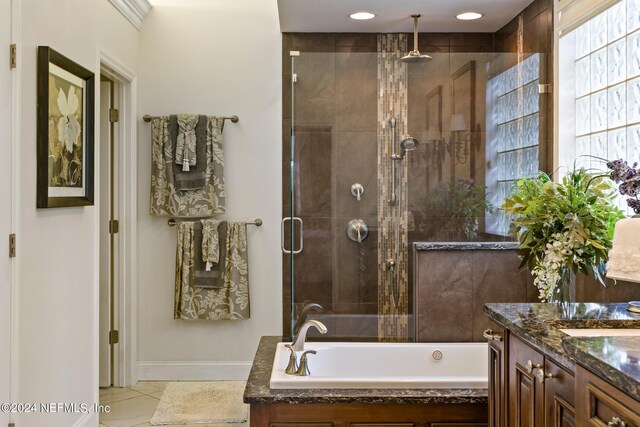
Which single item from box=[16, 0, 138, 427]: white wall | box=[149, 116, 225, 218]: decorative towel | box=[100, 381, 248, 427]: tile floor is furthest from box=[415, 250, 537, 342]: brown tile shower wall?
box=[16, 0, 138, 427]: white wall

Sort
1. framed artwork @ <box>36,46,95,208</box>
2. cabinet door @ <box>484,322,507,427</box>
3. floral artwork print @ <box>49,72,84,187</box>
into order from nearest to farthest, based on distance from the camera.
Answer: cabinet door @ <box>484,322,507,427</box> → framed artwork @ <box>36,46,95,208</box> → floral artwork print @ <box>49,72,84,187</box>

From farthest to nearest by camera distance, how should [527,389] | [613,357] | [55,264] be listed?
[55,264], [527,389], [613,357]

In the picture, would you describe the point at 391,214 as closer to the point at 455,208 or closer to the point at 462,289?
the point at 455,208

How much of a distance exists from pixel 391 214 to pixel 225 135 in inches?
58.2

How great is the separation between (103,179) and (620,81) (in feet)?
10.6

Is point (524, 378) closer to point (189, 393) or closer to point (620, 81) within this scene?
point (620, 81)

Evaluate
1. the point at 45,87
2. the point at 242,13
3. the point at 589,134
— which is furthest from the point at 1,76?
the point at 589,134

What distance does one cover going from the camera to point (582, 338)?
159cm

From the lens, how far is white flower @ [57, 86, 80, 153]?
309 centimetres

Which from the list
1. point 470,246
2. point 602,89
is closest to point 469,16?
point 602,89

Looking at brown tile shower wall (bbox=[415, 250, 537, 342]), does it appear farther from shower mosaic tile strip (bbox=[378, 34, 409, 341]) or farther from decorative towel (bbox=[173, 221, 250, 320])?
decorative towel (bbox=[173, 221, 250, 320])

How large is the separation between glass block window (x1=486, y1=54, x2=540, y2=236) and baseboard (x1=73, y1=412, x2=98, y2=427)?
2.44m

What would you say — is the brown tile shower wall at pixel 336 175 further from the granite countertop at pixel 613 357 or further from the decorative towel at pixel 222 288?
the granite countertop at pixel 613 357

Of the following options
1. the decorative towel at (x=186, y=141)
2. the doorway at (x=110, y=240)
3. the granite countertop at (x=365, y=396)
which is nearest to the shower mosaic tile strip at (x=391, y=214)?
the granite countertop at (x=365, y=396)
